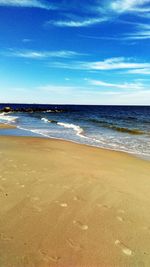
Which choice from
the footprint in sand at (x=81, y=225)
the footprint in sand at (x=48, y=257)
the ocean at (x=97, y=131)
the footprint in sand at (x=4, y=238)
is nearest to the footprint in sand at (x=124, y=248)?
the footprint in sand at (x=81, y=225)

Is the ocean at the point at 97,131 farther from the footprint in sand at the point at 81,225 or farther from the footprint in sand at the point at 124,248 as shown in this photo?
the footprint in sand at the point at 124,248

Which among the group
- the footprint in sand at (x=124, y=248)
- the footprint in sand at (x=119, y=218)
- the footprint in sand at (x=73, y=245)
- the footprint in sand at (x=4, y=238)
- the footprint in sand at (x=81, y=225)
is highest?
the footprint in sand at (x=4, y=238)

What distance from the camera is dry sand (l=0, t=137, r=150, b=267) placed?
350 cm

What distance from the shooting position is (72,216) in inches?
183

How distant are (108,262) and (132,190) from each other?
316 cm

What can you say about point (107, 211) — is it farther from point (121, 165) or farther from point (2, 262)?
point (121, 165)

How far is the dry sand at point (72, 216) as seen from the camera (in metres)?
3.50

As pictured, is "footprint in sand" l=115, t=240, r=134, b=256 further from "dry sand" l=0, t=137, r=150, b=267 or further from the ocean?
the ocean

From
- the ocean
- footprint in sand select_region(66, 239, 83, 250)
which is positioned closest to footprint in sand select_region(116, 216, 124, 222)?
footprint in sand select_region(66, 239, 83, 250)

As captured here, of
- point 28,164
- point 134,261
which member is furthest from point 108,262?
point 28,164

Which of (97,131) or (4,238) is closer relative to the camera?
(4,238)

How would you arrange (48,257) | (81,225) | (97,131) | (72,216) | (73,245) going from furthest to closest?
(97,131), (72,216), (81,225), (73,245), (48,257)

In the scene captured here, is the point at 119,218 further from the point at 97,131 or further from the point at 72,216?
the point at 97,131

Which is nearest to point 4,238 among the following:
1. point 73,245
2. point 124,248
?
point 73,245
